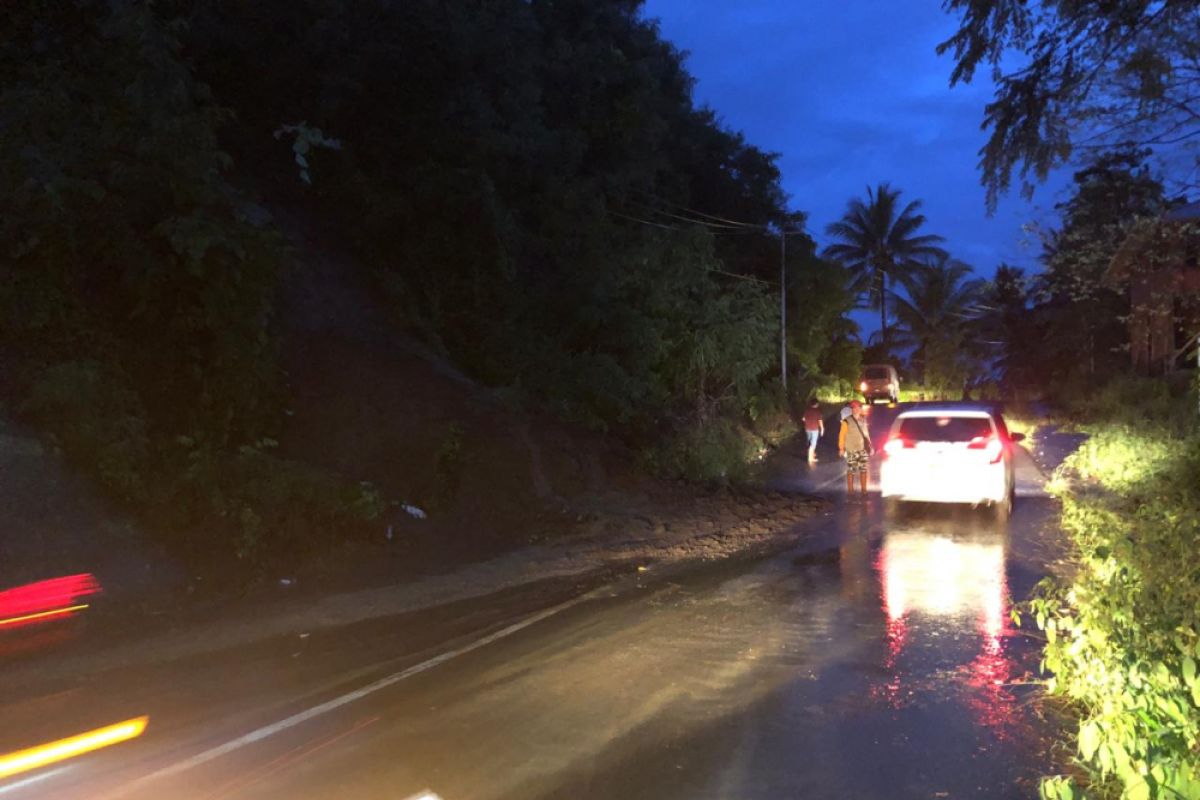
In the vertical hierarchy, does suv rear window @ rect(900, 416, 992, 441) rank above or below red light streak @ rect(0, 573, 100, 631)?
above

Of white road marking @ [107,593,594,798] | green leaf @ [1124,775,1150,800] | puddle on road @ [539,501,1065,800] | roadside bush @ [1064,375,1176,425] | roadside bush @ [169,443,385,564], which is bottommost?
white road marking @ [107,593,594,798]

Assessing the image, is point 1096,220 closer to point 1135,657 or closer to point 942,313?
point 1135,657

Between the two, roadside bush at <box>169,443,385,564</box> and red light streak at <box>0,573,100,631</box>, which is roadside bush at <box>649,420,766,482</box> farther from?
red light streak at <box>0,573,100,631</box>

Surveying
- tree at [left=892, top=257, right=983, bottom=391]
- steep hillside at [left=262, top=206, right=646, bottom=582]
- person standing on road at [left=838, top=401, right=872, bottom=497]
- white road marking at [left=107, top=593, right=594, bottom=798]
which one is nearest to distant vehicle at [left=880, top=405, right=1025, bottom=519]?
person standing on road at [left=838, top=401, right=872, bottom=497]

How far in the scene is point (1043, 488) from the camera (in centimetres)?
1680

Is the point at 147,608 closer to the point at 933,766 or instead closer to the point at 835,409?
the point at 933,766

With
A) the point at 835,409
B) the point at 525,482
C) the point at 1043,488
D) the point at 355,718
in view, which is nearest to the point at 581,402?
the point at 525,482

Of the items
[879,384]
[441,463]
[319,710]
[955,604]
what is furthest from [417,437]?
[879,384]

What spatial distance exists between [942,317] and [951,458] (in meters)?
44.5

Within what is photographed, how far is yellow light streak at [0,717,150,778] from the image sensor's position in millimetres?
5043

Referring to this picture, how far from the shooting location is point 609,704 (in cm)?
586

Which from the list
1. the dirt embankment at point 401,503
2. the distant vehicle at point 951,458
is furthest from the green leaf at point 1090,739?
the distant vehicle at point 951,458

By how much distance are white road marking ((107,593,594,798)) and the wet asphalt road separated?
17 mm

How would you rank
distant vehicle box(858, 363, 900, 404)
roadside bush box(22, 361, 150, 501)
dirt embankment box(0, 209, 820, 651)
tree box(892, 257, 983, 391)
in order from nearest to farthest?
dirt embankment box(0, 209, 820, 651) < roadside bush box(22, 361, 150, 501) < distant vehicle box(858, 363, 900, 404) < tree box(892, 257, 983, 391)
